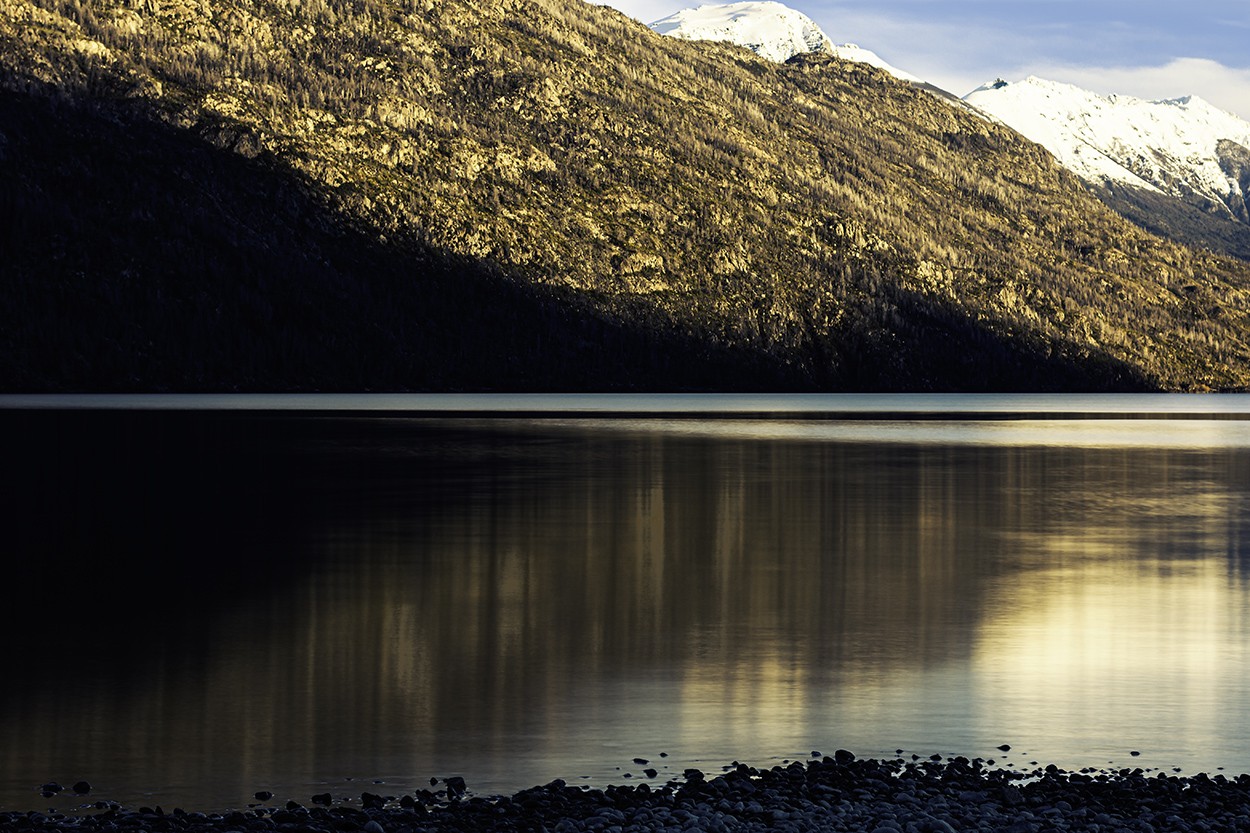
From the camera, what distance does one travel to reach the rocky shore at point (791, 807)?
1844 cm

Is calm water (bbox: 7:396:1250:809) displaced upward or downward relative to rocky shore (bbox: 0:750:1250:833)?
upward

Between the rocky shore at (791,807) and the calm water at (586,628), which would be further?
the calm water at (586,628)

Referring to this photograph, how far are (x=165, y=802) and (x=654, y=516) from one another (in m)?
40.5

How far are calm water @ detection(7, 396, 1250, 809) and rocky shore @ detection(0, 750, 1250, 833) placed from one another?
3.05 feet

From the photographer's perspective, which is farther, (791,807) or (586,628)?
(586,628)

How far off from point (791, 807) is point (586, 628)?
1416 cm

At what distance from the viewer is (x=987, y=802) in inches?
771

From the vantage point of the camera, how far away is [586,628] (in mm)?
33344

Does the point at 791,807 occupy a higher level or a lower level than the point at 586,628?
lower

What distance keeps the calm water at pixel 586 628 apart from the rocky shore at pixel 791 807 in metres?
0.93

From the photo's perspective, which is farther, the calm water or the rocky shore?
the calm water

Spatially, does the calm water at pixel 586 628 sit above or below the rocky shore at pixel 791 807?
above

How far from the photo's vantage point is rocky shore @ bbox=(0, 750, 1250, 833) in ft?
60.5

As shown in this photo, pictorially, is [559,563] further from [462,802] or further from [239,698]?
[462,802]
